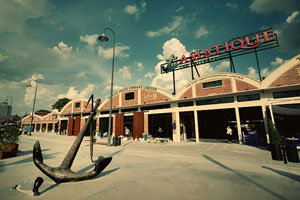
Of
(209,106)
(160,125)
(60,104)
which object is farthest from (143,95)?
(60,104)

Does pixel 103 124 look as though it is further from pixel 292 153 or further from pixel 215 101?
pixel 292 153

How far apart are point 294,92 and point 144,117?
1636cm

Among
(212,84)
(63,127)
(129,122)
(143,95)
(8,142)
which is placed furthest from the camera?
(63,127)

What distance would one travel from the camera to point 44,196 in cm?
338

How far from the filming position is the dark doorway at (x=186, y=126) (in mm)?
18723

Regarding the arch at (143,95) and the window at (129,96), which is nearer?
the arch at (143,95)

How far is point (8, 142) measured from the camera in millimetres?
8422

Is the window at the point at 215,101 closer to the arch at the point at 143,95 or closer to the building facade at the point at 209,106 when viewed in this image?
the building facade at the point at 209,106

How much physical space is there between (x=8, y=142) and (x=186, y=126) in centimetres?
1850

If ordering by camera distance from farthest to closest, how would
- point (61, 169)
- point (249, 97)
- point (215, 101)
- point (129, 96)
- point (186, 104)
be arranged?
1. point (129, 96)
2. point (186, 104)
3. point (215, 101)
4. point (249, 97)
5. point (61, 169)

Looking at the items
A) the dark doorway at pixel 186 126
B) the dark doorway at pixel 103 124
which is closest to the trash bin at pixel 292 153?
the dark doorway at pixel 186 126

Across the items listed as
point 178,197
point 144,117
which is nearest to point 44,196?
point 178,197

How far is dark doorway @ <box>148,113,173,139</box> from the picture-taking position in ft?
60.7

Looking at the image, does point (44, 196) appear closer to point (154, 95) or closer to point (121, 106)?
point (154, 95)
